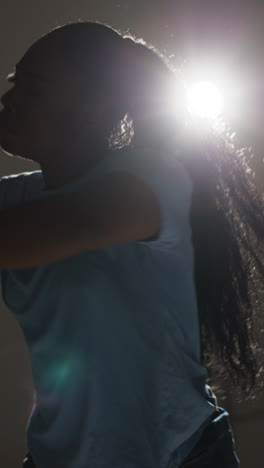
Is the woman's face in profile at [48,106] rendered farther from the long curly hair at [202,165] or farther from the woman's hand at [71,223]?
the woman's hand at [71,223]

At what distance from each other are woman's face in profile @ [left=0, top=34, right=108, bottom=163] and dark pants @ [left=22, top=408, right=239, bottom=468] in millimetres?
410

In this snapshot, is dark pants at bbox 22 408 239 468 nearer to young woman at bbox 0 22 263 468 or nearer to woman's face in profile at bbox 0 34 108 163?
young woman at bbox 0 22 263 468

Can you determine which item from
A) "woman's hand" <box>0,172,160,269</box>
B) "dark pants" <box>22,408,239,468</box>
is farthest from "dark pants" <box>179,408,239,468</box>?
"woman's hand" <box>0,172,160,269</box>

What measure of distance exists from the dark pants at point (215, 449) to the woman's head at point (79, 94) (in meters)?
0.39

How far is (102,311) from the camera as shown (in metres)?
0.53

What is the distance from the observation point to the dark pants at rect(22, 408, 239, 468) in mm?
596

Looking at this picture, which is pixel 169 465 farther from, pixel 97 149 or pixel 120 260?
pixel 97 149

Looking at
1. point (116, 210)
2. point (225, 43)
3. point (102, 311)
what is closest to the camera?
point (116, 210)

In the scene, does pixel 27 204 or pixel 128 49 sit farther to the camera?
pixel 128 49

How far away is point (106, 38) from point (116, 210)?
31cm

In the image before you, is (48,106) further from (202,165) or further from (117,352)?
(117,352)

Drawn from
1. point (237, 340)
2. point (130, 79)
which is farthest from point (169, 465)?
point (130, 79)

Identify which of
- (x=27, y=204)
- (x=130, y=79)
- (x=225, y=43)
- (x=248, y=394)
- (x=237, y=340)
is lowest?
Result: (x=248, y=394)

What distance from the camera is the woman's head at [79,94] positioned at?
0.58 m
